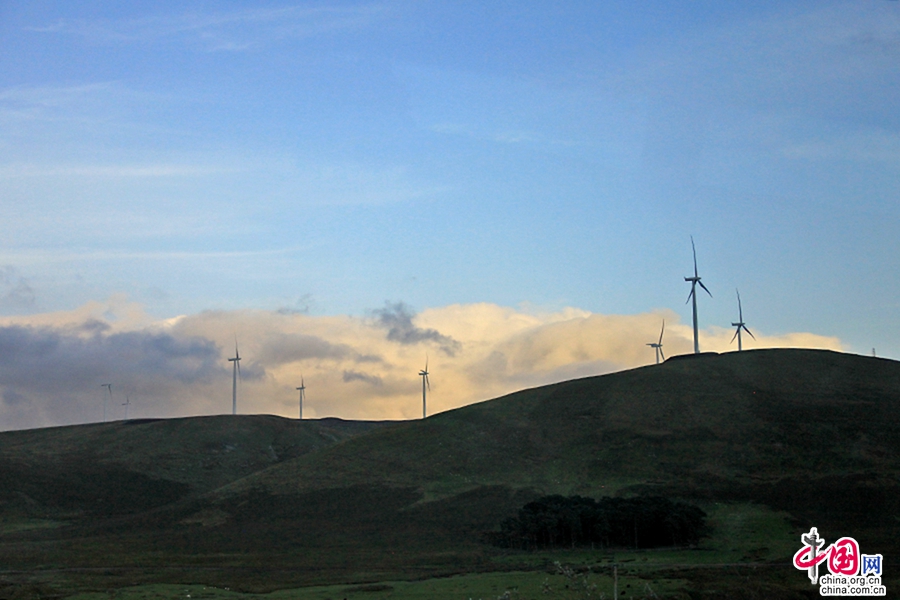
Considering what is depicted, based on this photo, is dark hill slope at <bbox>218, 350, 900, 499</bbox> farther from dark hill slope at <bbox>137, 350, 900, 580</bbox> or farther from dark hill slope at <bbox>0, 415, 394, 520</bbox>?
dark hill slope at <bbox>0, 415, 394, 520</bbox>

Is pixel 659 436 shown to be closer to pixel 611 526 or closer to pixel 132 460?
pixel 611 526

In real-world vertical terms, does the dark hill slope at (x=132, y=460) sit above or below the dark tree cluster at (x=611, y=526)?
above

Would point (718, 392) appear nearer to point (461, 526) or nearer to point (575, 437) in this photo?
point (575, 437)

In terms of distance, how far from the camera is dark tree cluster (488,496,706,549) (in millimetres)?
86312

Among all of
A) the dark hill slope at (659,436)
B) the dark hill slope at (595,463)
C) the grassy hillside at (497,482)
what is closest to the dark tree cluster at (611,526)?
the grassy hillside at (497,482)

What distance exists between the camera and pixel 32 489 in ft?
460

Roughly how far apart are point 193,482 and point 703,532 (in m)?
95.7

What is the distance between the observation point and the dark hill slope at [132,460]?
140 meters

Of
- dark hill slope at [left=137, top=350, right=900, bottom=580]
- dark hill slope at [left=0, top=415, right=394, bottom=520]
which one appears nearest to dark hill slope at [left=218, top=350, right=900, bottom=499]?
dark hill slope at [left=137, top=350, right=900, bottom=580]

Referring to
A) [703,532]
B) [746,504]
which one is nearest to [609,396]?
[746,504]

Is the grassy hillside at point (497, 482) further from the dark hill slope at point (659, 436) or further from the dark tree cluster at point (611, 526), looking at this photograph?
the dark tree cluster at point (611, 526)

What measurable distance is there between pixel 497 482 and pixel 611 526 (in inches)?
1140

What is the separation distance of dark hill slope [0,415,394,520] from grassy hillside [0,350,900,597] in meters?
0.54

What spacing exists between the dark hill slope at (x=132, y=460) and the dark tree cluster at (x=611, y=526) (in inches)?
2906
